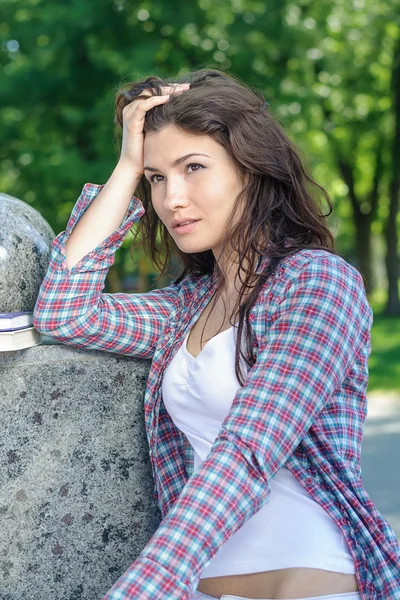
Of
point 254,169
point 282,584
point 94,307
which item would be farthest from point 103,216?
point 282,584

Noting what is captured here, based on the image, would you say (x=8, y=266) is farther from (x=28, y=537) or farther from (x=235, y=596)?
(x=235, y=596)

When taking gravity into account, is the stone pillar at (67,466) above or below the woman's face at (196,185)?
below

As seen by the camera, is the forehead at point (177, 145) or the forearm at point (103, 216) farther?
the forearm at point (103, 216)

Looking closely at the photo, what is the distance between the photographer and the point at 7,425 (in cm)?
235

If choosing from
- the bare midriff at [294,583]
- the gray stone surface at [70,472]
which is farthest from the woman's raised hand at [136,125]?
the bare midriff at [294,583]

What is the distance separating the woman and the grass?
793cm

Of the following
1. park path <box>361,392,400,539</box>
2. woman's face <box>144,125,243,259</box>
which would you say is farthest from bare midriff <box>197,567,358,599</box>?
park path <box>361,392,400,539</box>

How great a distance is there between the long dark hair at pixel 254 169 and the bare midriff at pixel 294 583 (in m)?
0.66

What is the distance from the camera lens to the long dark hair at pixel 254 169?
7.43ft

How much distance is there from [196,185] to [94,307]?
474 millimetres

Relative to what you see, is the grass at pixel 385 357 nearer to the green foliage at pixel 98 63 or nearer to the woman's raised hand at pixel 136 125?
the green foliage at pixel 98 63

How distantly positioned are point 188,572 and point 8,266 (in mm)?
1069

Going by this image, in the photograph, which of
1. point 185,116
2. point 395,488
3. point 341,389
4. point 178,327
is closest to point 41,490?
point 178,327

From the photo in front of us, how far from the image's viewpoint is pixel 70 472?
2.44m
